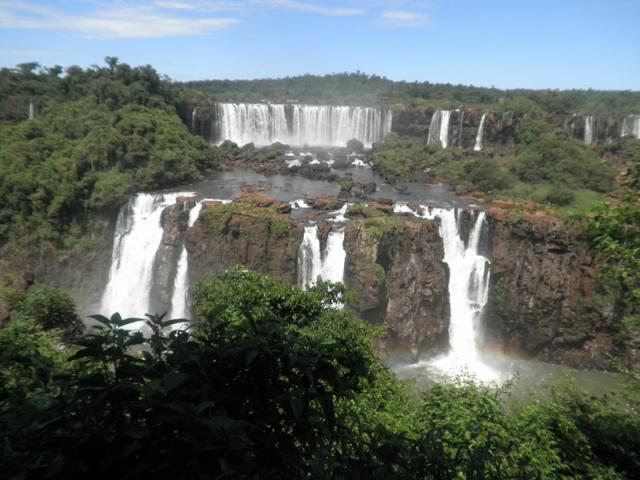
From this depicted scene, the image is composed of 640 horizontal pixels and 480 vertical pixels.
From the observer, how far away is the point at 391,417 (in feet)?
20.1

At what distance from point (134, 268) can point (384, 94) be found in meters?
42.0

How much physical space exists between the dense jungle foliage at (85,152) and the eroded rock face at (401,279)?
12.8m

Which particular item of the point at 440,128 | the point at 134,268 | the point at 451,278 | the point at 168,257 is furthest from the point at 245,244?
the point at 440,128

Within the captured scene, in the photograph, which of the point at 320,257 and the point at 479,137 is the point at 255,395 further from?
the point at 479,137

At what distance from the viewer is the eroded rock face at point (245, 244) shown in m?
17.0

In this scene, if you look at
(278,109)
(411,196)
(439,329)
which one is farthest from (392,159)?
(439,329)

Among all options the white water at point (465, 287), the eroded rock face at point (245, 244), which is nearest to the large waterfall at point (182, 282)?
the eroded rock face at point (245, 244)

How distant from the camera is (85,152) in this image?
928 inches

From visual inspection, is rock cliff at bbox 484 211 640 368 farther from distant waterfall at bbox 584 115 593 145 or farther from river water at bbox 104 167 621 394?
distant waterfall at bbox 584 115 593 145

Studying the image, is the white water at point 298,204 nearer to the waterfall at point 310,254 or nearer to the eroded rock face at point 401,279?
the waterfall at point 310,254

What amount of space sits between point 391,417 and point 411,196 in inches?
719

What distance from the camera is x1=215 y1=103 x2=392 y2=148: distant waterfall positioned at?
35938mm

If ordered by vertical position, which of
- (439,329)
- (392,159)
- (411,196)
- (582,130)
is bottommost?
(439,329)

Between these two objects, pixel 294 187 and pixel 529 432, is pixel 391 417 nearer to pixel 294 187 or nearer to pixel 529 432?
pixel 529 432
